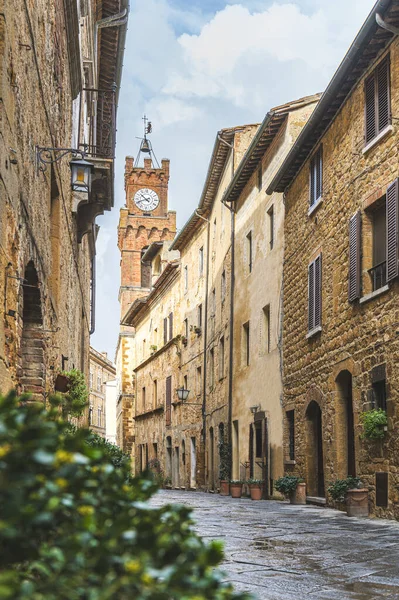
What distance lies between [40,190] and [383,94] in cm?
595

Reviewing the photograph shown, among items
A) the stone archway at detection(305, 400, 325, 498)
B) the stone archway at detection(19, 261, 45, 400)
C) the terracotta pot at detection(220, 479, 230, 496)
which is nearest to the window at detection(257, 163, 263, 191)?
the stone archway at detection(305, 400, 325, 498)

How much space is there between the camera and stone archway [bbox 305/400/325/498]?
51.1ft

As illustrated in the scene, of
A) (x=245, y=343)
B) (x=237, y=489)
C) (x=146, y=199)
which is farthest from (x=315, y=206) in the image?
(x=146, y=199)

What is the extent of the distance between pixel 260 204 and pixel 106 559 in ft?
66.6

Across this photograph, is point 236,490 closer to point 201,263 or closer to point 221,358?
point 221,358

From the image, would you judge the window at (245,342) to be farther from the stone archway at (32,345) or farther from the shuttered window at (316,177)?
the stone archway at (32,345)

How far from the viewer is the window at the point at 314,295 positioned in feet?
50.4

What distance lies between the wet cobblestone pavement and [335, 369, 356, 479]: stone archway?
1509 mm

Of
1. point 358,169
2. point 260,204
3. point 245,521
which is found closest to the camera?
point 245,521

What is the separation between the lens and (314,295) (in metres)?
15.6

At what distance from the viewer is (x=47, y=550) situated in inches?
66.9

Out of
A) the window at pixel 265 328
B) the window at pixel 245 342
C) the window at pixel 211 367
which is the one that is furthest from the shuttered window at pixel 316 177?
the window at pixel 211 367

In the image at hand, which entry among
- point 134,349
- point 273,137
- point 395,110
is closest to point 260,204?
point 273,137

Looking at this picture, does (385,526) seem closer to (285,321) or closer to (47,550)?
(285,321)
